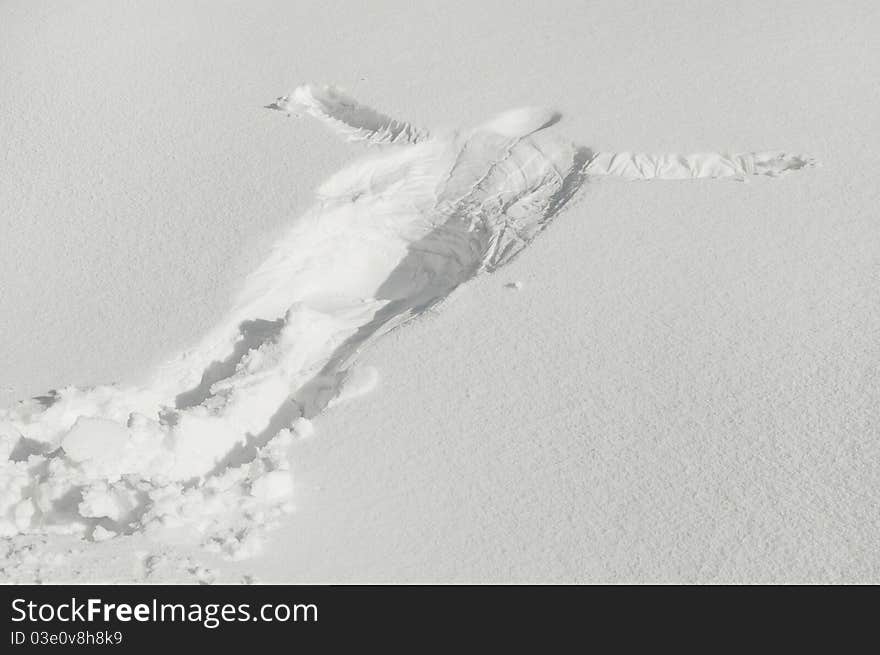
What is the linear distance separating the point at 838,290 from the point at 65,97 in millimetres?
3362

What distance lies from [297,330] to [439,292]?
566 millimetres

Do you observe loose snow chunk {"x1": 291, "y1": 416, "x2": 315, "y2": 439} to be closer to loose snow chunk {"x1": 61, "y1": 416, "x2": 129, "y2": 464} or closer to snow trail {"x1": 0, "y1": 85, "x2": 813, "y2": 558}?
snow trail {"x1": 0, "y1": 85, "x2": 813, "y2": 558}

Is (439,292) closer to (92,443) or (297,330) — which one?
(297,330)

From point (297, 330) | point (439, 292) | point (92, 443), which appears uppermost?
point (439, 292)

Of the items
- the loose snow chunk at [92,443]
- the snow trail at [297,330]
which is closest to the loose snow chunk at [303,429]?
the snow trail at [297,330]

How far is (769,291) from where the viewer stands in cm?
299

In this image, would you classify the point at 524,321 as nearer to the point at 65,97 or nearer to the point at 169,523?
the point at 169,523

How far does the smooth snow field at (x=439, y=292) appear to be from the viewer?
2.36 meters

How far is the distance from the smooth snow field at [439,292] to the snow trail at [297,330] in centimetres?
1

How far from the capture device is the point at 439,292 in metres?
3.41

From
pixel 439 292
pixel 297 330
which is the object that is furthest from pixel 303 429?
pixel 439 292

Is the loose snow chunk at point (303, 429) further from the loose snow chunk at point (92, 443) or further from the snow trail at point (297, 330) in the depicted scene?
the loose snow chunk at point (92, 443)

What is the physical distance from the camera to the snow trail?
2490 mm
